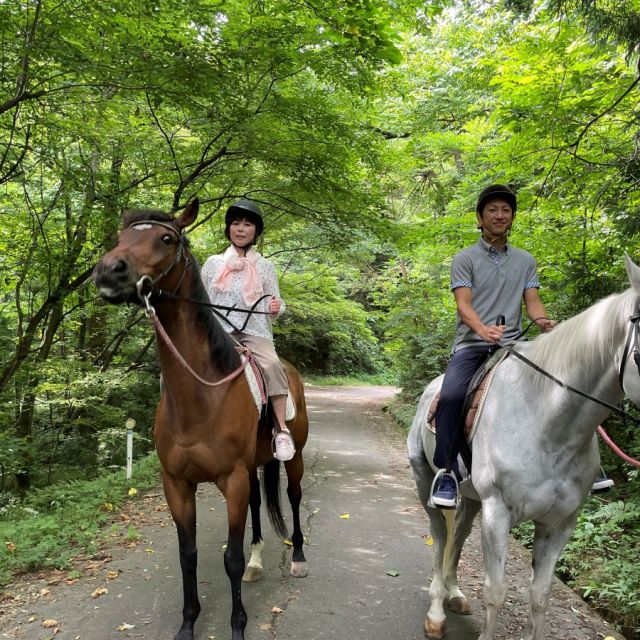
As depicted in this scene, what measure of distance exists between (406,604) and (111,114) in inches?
280

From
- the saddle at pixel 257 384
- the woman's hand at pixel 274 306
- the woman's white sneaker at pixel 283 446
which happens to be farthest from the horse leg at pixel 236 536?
the woman's hand at pixel 274 306

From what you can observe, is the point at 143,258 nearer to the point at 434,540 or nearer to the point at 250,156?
the point at 434,540

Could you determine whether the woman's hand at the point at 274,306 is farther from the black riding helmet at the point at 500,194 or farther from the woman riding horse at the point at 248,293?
the black riding helmet at the point at 500,194

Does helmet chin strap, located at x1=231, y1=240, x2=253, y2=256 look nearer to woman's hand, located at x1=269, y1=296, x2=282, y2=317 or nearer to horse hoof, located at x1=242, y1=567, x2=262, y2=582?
woman's hand, located at x1=269, y1=296, x2=282, y2=317

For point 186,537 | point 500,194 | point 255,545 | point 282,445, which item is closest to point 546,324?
point 500,194

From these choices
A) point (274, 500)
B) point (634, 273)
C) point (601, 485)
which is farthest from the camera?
point (274, 500)

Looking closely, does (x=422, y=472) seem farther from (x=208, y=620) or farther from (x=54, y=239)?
(x=54, y=239)

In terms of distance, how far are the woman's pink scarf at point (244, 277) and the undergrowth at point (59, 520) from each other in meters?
2.94

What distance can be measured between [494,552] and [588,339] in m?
1.25

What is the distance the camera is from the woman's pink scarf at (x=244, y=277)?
3941mm

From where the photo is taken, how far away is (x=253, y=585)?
4.14 meters

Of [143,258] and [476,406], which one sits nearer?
[143,258]

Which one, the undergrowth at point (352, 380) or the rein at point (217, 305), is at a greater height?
the rein at point (217, 305)

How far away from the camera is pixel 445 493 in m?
3.12
